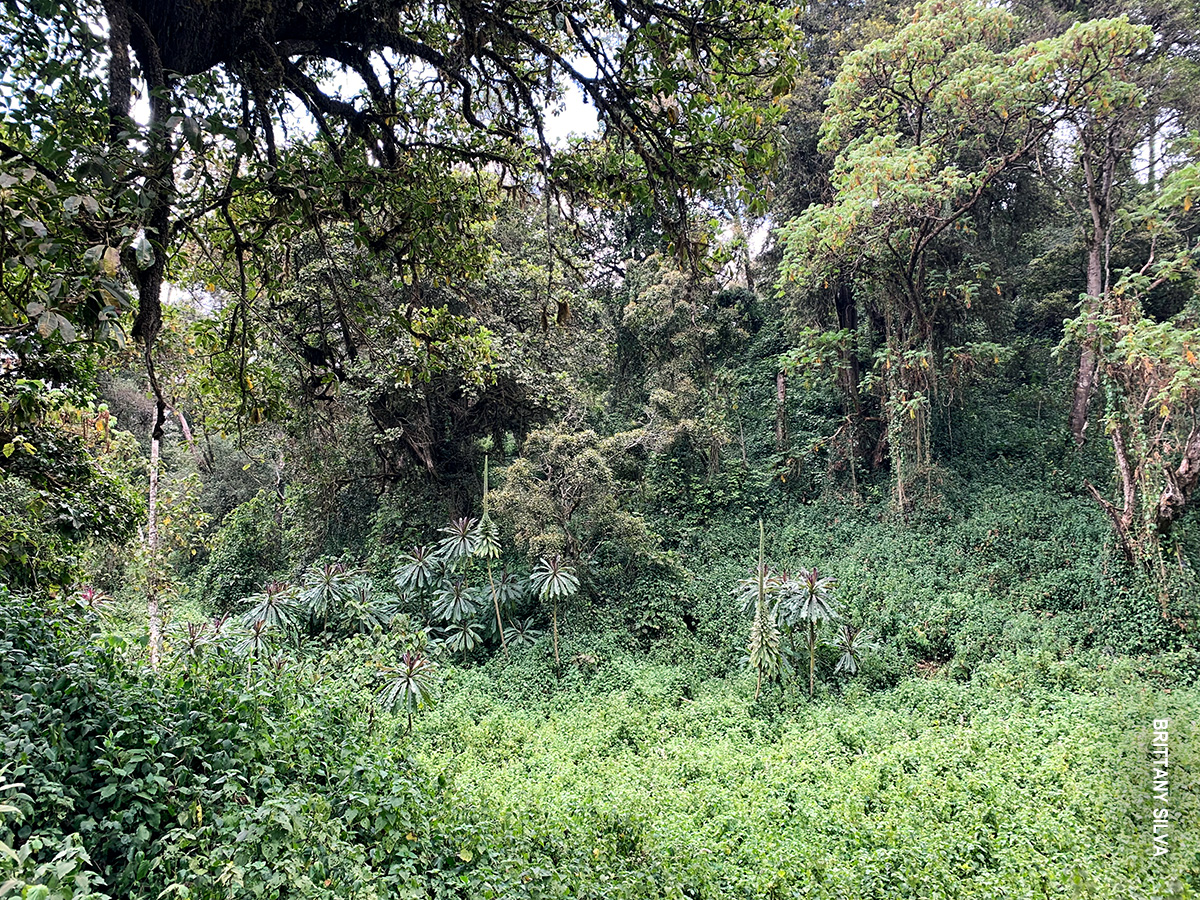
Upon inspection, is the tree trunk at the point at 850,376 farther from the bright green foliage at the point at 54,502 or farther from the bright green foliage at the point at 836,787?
the bright green foliage at the point at 54,502

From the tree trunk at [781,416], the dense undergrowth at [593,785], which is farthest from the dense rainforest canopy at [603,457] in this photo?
the tree trunk at [781,416]

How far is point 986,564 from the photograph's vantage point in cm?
827

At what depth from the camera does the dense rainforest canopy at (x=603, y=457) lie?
7.50 feet

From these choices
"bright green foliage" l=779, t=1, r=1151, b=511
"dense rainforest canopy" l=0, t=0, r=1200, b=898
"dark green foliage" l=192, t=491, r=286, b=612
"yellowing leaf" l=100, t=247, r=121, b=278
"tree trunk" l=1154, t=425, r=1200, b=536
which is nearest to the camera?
"yellowing leaf" l=100, t=247, r=121, b=278

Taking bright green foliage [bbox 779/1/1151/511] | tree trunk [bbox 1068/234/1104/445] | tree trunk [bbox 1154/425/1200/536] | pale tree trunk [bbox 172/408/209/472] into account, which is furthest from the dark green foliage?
tree trunk [bbox 1068/234/1104/445]

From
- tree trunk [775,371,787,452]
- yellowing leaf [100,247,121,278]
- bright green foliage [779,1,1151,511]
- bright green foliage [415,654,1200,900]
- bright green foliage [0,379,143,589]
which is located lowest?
bright green foliage [415,654,1200,900]

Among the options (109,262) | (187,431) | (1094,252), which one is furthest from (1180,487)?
(187,431)

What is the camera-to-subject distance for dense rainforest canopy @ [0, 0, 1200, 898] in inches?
90.0

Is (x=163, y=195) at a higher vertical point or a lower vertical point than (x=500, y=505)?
higher

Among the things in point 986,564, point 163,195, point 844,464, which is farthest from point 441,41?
point 844,464

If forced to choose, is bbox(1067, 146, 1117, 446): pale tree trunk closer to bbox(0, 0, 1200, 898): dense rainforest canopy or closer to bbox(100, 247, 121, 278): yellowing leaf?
bbox(0, 0, 1200, 898): dense rainforest canopy

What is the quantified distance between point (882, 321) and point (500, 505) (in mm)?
7980

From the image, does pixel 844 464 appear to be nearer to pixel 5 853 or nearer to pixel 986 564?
pixel 986 564

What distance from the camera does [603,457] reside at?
9.28 m
